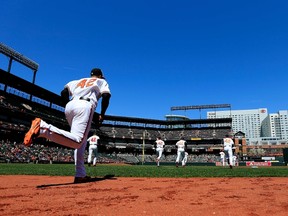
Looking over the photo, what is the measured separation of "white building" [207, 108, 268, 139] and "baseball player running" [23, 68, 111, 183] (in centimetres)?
18109

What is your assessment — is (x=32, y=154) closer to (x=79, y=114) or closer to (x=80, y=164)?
(x=80, y=164)

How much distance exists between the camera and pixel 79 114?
458 cm

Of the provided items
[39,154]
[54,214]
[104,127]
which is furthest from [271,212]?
[104,127]

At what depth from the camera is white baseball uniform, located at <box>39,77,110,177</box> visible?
4.21 m

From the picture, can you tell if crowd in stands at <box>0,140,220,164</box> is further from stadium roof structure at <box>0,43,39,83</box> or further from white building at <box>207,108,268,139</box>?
white building at <box>207,108,268,139</box>

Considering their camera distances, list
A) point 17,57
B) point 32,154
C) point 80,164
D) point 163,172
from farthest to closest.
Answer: point 17,57 < point 32,154 < point 163,172 < point 80,164

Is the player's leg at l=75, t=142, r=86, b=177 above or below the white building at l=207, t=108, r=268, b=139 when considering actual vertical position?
below

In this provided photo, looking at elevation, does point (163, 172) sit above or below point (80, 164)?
below

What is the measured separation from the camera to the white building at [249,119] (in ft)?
589

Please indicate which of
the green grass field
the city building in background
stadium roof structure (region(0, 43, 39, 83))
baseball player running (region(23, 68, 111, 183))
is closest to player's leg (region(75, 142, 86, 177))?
baseball player running (region(23, 68, 111, 183))

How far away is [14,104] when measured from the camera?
121 feet

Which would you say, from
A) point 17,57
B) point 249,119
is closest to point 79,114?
point 17,57

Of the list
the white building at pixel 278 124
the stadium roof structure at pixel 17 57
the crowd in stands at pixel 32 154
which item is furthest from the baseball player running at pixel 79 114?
the white building at pixel 278 124

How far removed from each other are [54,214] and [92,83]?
299cm
